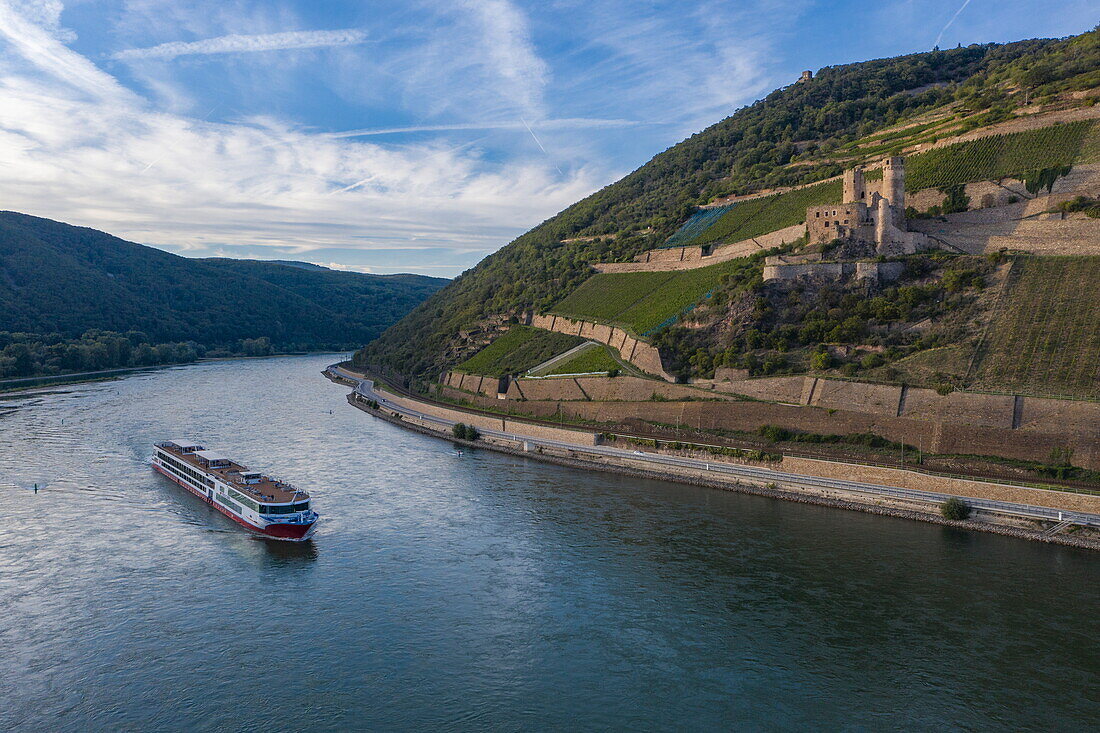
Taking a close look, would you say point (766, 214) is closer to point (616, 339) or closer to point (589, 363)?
point (616, 339)

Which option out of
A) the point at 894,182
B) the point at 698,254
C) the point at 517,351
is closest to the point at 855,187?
the point at 894,182

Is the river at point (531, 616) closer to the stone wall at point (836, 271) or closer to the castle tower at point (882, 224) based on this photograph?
the stone wall at point (836, 271)

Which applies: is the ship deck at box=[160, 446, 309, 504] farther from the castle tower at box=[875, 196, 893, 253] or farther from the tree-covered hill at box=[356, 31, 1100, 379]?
the castle tower at box=[875, 196, 893, 253]

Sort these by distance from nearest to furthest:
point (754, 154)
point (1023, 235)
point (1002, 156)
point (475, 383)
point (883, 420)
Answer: point (883, 420) < point (1023, 235) < point (1002, 156) < point (475, 383) < point (754, 154)

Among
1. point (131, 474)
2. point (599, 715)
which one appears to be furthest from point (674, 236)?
point (599, 715)

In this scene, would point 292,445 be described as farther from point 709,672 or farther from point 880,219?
point 880,219
